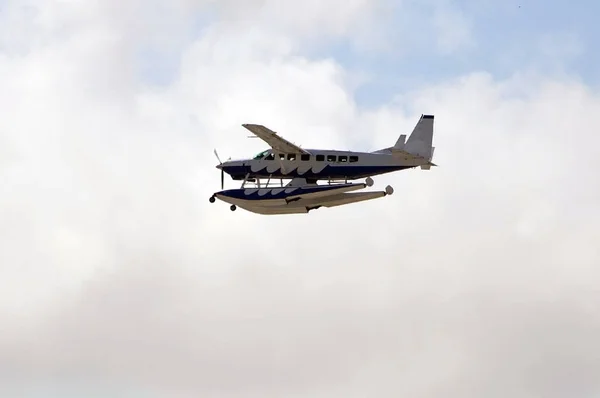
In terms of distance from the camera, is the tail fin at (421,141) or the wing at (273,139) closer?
the wing at (273,139)

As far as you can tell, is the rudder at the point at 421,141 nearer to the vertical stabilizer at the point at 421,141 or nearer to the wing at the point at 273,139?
the vertical stabilizer at the point at 421,141

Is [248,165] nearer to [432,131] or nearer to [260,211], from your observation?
[260,211]

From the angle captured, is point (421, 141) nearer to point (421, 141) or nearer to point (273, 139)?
point (421, 141)

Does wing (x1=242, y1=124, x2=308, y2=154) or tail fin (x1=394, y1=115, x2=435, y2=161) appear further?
tail fin (x1=394, y1=115, x2=435, y2=161)

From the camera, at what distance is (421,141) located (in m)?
114

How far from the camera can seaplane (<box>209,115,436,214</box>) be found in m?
113

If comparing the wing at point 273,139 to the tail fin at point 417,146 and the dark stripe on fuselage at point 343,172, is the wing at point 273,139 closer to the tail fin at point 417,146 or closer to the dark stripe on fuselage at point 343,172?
the dark stripe on fuselage at point 343,172

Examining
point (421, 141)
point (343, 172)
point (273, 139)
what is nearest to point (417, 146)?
point (421, 141)

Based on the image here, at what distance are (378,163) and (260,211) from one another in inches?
325

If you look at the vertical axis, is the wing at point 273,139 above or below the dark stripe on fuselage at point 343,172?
above

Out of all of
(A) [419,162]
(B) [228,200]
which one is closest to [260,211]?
(B) [228,200]

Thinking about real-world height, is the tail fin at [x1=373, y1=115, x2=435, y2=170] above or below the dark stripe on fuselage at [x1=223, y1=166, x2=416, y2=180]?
above

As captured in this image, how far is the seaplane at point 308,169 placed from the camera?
371 feet

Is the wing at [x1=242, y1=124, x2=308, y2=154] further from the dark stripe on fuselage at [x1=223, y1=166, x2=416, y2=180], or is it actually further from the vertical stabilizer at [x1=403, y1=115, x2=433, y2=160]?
the vertical stabilizer at [x1=403, y1=115, x2=433, y2=160]
